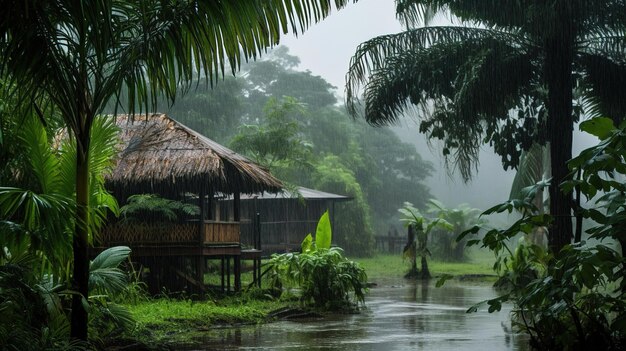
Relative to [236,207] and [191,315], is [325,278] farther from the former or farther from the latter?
[236,207]

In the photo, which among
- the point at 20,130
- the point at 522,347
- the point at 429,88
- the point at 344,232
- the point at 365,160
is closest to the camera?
the point at 20,130

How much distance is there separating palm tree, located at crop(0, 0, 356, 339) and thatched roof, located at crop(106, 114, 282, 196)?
7563 millimetres

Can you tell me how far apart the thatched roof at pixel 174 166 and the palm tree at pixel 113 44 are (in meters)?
7.56

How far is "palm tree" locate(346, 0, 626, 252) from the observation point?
1173 centimetres

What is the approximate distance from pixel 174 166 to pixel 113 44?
831 cm

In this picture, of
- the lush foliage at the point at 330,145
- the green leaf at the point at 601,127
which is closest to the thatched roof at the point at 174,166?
the green leaf at the point at 601,127

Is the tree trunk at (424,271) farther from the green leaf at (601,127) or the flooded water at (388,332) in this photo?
the green leaf at (601,127)

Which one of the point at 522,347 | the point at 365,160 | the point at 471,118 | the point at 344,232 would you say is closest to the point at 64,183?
the point at 522,347

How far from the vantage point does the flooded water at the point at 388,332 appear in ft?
30.2

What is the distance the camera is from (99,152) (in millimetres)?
7012

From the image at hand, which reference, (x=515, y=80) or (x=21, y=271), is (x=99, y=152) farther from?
(x=515, y=80)

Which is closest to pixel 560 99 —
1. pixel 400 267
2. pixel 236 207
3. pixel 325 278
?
pixel 325 278

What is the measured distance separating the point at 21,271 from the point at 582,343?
4.46 meters

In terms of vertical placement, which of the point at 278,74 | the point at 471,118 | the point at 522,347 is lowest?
the point at 522,347
